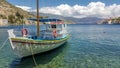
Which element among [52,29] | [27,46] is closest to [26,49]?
[27,46]

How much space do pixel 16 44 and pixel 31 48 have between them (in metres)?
2.21

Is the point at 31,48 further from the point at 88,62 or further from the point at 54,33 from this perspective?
the point at 54,33

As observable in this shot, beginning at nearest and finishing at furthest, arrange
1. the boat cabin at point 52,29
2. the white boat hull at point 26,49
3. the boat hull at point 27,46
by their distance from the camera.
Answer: the boat hull at point 27,46 < the white boat hull at point 26,49 < the boat cabin at point 52,29

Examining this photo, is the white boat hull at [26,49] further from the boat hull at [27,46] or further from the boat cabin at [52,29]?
the boat cabin at [52,29]

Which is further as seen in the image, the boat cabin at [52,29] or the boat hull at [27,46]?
the boat cabin at [52,29]

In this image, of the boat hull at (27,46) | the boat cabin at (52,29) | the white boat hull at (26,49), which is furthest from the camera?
the boat cabin at (52,29)

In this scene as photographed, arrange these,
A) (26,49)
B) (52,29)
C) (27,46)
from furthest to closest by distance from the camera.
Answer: (52,29)
(26,49)
(27,46)

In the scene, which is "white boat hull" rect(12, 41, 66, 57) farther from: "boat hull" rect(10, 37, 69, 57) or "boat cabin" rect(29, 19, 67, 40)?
"boat cabin" rect(29, 19, 67, 40)

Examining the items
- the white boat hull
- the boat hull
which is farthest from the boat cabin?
the white boat hull

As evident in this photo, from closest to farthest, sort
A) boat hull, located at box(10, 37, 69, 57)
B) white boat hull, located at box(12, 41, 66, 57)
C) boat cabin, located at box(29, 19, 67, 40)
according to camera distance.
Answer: boat hull, located at box(10, 37, 69, 57), white boat hull, located at box(12, 41, 66, 57), boat cabin, located at box(29, 19, 67, 40)

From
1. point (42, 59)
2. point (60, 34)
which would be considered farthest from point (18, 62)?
point (60, 34)

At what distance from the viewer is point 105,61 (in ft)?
77.7

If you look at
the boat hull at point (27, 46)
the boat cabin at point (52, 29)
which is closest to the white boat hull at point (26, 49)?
the boat hull at point (27, 46)

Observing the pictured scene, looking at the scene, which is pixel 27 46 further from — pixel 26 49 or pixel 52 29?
pixel 52 29
